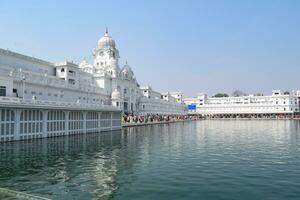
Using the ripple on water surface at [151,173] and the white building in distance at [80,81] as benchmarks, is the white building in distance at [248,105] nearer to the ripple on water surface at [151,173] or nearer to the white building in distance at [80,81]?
the white building in distance at [80,81]

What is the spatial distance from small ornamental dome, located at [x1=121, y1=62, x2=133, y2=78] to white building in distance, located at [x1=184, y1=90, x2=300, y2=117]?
82027 millimetres

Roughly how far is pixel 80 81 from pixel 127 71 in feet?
107

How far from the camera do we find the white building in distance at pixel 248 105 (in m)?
171

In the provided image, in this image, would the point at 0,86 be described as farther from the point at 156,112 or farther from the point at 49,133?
the point at 156,112

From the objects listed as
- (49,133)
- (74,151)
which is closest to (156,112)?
(49,133)

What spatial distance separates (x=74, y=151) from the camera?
30141 millimetres

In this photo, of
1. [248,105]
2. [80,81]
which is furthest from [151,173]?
[248,105]

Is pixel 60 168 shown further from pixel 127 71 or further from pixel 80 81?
pixel 127 71

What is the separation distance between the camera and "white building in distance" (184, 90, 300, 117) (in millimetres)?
170875

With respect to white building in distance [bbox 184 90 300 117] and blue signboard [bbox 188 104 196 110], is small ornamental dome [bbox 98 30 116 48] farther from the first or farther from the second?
white building in distance [bbox 184 90 300 117]

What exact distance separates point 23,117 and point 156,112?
9208cm

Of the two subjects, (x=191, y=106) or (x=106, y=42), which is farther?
(x=191, y=106)

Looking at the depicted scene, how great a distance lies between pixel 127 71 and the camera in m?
110

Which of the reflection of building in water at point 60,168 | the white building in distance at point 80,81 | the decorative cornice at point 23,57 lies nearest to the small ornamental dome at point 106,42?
the white building in distance at point 80,81
